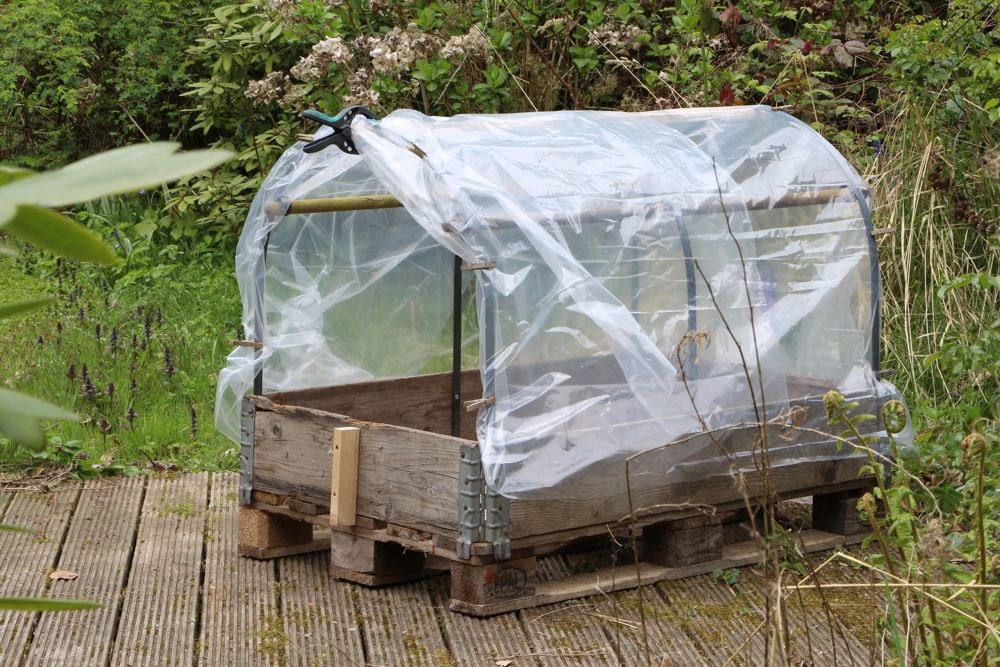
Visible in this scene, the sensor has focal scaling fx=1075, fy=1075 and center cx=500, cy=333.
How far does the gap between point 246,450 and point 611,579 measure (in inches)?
51.2

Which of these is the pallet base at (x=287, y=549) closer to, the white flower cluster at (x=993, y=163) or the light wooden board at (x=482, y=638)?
the light wooden board at (x=482, y=638)

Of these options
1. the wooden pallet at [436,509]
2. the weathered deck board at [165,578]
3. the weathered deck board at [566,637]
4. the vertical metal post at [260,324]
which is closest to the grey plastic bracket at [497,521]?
the wooden pallet at [436,509]

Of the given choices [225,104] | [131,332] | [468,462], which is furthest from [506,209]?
[225,104]

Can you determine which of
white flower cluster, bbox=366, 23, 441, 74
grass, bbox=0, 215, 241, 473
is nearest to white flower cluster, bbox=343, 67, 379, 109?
white flower cluster, bbox=366, 23, 441, 74

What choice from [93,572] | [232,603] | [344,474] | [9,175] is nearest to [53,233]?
[9,175]

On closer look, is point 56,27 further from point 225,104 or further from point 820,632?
point 820,632

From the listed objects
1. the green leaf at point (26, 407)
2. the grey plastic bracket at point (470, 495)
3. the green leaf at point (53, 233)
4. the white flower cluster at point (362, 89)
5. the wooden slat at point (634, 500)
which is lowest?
the wooden slat at point (634, 500)

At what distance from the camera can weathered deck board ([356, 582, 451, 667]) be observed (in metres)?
2.84

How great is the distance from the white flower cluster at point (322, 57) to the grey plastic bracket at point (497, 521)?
2.96 m

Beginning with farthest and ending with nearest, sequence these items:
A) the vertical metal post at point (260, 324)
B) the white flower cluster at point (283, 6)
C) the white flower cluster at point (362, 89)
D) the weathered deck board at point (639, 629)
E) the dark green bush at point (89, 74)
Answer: the dark green bush at point (89, 74) < the white flower cluster at point (283, 6) < the white flower cluster at point (362, 89) < the vertical metal post at point (260, 324) < the weathered deck board at point (639, 629)

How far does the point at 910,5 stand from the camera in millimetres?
6707

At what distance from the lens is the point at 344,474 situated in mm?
3256

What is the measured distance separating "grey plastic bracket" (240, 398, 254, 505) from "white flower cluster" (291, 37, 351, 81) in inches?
87.7

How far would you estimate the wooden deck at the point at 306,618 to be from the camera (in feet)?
9.34
